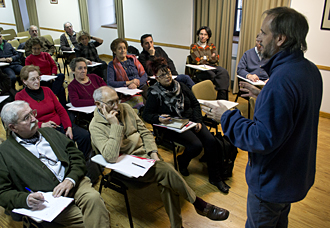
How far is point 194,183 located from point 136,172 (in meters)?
1.10

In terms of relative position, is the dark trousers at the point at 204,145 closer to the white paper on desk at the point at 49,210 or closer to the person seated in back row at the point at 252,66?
the white paper on desk at the point at 49,210

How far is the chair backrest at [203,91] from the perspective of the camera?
3.16 metres

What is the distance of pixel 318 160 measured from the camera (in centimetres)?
308

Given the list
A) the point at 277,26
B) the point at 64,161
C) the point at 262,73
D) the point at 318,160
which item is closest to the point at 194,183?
the point at 64,161

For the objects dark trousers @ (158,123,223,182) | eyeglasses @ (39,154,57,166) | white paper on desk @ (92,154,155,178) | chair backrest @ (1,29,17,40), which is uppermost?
chair backrest @ (1,29,17,40)

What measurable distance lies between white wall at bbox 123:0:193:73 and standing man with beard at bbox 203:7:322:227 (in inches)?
192

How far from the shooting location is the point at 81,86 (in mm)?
3234

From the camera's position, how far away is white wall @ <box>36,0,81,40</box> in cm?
884

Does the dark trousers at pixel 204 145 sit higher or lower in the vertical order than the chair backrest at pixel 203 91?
lower

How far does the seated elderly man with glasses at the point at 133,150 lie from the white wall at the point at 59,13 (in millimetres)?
7772

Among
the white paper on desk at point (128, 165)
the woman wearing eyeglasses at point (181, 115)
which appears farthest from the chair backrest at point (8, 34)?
the white paper on desk at point (128, 165)

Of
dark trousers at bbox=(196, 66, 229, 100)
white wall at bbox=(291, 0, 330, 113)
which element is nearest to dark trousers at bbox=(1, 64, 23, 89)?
dark trousers at bbox=(196, 66, 229, 100)

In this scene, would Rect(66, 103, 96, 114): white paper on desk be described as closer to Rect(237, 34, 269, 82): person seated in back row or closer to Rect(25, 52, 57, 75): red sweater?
Rect(25, 52, 57, 75): red sweater

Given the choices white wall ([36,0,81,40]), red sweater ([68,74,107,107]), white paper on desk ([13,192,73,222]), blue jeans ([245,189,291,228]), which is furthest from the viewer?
white wall ([36,0,81,40])
